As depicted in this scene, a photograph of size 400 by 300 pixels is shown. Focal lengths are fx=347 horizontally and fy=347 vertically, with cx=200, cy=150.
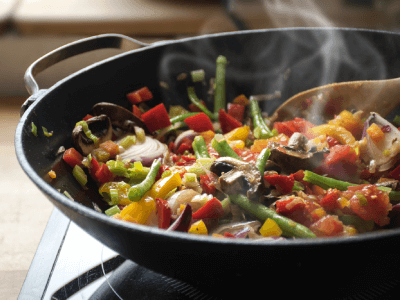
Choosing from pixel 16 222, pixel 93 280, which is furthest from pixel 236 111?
pixel 16 222

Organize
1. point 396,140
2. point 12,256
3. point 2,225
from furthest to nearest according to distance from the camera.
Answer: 1. point 2,225
2. point 12,256
3. point 396,140

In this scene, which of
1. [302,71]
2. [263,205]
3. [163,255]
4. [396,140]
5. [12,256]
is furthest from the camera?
[302,71]

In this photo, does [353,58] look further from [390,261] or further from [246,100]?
[390,261]

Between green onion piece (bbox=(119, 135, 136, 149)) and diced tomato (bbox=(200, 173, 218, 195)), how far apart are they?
1.27 ft

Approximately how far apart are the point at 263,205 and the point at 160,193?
32 cm

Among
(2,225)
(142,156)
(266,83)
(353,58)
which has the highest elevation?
(353,58)

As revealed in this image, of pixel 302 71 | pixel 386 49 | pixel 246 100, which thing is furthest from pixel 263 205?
pixel 386 49

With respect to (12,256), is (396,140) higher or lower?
higher

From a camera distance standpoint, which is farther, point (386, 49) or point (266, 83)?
point (266, 83)

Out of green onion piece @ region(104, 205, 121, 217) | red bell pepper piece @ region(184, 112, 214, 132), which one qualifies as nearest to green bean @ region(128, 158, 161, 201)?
green onion piece @ region(104, 205, 121, 217)

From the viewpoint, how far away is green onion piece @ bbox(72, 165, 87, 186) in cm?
117

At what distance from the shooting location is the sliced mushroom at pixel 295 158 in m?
1.16

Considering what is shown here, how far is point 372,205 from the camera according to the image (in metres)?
0.97

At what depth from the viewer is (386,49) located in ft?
5.01
